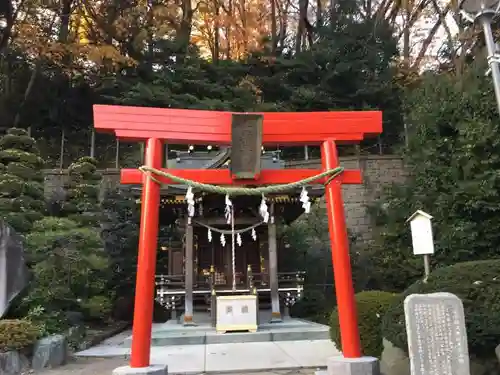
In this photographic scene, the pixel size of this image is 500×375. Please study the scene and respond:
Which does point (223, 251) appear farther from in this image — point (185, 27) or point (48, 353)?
point (185, 27)

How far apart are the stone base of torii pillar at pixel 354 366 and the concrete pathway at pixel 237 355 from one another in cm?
138

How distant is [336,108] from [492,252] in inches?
441

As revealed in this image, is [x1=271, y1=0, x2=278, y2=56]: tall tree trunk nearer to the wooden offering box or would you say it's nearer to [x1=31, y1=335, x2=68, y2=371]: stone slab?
the wooden offering box

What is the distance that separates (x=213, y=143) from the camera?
621cm

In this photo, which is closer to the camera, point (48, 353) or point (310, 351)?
point (48, 353)

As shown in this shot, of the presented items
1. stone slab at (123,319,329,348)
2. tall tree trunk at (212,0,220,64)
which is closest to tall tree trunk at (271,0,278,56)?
tall tree trunk at (212,0,220,64)

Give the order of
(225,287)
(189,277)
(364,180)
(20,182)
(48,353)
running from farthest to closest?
(364,180), (225,287), (189,277), (20,182), (48,353)

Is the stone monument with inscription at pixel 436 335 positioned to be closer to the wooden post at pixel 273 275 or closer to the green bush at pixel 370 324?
the green bush at pixel 370 324

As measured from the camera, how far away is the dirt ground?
22.1ft

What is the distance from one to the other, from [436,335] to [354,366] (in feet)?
4.10

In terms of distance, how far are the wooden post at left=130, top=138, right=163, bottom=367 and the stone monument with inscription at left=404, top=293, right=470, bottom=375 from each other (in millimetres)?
3060

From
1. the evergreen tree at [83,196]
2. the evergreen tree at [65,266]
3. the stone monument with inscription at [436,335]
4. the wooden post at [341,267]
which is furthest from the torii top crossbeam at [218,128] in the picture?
the evergreen tree at [83,196]

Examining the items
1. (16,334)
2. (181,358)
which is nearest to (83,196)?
→ (16,334)

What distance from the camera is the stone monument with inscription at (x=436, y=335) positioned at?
14.2ft
